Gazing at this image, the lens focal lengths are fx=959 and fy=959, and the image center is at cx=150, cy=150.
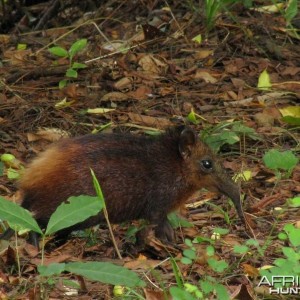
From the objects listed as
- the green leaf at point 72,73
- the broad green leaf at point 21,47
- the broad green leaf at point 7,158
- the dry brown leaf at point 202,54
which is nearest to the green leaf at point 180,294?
the broad green leaf at point 7,158

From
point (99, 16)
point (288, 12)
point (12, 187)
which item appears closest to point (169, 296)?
point (12, 187)

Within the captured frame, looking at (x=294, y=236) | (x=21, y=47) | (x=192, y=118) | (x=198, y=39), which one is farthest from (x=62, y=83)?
(x=294, y=236)

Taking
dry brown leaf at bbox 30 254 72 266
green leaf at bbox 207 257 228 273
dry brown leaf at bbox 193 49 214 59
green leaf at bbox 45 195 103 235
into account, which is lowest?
dry brown leaf at bbox 193 49 214 59

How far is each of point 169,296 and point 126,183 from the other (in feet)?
4.60

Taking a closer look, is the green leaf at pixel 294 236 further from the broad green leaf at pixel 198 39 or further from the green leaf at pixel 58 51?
the broad green leaf at pixel 198 39

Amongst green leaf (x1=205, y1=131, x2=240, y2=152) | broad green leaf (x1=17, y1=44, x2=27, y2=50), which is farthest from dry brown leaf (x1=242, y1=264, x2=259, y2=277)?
broad green leaf (x1=17, y1=44, x2=27, y2=50)

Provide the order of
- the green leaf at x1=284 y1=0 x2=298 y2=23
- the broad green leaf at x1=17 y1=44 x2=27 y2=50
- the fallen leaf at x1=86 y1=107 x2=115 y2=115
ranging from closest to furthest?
1. the fallen leaf at x1=86 y1=107 x2=115 y2=115
2. the green leaf at x1=284 y1=0 x2=298 y2=23
3. the broad green leaf at x1=17 y1=44 x2=27 y2=50

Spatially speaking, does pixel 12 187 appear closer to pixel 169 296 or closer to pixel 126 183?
pixel 126 183

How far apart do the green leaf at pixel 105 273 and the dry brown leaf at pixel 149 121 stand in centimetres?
363

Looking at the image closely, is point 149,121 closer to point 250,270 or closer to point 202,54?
point 202,54

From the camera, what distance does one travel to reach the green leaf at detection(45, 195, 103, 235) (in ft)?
16.2

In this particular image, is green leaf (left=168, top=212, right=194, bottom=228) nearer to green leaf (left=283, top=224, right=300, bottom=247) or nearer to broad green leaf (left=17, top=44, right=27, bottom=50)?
green leaf (left=283, top=224, right=300, bottom=247)

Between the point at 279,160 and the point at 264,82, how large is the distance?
2103mm

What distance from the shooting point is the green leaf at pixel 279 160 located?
6950mm
